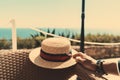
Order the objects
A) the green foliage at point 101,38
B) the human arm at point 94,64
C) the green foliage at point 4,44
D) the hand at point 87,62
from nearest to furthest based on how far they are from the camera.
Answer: the human arm at point 94,64, the hand at point 87,62, the green foliage at point 4,44, the green foliage at point 101,38

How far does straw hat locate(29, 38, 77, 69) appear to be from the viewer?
8.27ft

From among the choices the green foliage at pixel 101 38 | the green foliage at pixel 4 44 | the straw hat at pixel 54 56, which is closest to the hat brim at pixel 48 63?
the straw hat at pixel 54 56

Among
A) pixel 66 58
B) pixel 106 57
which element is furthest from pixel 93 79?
pixel 106 57

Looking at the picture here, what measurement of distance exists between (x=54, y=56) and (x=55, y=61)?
0.13 feet

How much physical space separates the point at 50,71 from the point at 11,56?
0.48 metres

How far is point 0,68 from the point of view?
9.11 ft

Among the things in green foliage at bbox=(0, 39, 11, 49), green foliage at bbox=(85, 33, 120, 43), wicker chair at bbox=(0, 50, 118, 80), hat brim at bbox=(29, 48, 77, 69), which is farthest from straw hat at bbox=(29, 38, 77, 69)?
green foliage at bbox=(85, 33, 120, 43)

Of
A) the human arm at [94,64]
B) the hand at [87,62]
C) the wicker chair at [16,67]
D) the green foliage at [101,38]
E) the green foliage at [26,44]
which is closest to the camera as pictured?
the human arm at [94,64]

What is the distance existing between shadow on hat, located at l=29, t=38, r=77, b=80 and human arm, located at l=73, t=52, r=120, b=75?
0.20 ft

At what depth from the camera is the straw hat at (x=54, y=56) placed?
252cm

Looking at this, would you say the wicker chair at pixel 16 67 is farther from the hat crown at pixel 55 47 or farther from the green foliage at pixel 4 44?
the green foliage at pixel 4 44

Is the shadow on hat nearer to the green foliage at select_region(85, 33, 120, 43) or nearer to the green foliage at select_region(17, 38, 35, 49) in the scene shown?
the green foliage at select_region(17, 38, 35, 49)

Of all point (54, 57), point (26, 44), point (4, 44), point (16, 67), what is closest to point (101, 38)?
point (26, 44)

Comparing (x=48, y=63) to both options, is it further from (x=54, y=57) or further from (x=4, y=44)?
(x=4, y=44)
